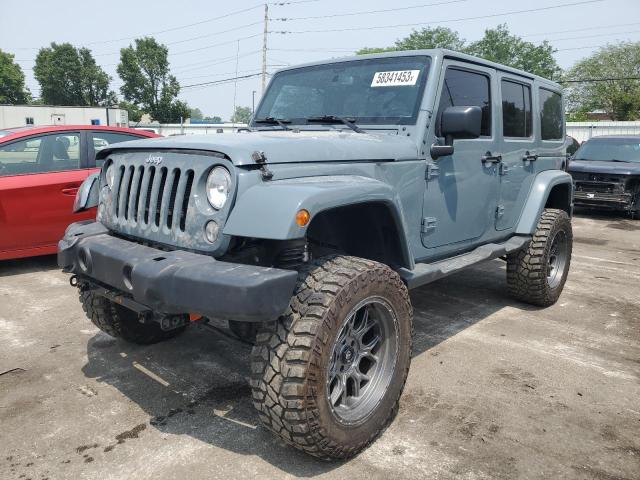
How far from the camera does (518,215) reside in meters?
4.58

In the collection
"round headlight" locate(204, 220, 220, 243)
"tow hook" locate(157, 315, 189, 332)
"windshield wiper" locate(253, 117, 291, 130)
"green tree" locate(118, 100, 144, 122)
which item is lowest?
"tow hook" locate(157, 315, 189, 332)

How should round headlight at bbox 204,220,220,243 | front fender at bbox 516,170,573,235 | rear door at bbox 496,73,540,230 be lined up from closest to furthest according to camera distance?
1. round headlight at bbox 204,220,220,243
2. rear door at bbox 496,73,540,230
3. front fender at bbox 516,170,573,235

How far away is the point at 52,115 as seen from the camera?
133 ft

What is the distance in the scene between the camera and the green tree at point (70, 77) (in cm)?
7138

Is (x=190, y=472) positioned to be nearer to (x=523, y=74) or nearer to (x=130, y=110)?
(x=523, y=74)

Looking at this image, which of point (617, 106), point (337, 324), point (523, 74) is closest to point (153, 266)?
point (337, 324)

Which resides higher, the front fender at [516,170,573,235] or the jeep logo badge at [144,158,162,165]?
the jeep logo badge at [144,158,162,165]

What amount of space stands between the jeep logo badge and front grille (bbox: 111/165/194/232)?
0.07 ft

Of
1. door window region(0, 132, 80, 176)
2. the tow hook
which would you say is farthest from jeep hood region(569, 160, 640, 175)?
the tow hook

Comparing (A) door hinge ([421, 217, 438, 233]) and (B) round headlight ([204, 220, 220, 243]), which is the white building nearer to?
(A) door hinge ([421, 217, 438, 233])

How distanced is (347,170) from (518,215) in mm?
2407

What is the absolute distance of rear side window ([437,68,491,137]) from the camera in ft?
11.5

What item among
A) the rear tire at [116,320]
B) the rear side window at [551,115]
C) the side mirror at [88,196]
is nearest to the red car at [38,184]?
the rear tire at [116,320]

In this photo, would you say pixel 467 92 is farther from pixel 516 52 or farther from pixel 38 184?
pixel 516 52
